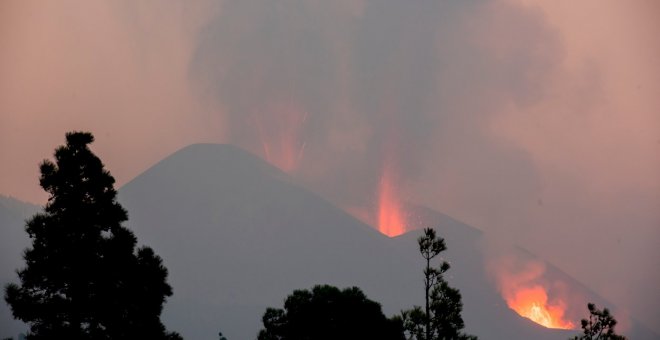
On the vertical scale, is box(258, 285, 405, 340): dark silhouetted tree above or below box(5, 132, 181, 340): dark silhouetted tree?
above

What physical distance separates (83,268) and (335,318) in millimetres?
20800

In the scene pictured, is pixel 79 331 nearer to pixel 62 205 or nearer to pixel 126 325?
pixel 126 325

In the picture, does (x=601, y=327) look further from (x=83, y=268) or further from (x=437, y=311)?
(x=83, y=268)

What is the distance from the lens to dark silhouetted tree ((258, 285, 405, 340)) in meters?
40.2

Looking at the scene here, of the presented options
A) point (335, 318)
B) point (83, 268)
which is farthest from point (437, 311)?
point (83, 268)

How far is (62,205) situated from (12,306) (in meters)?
4.03

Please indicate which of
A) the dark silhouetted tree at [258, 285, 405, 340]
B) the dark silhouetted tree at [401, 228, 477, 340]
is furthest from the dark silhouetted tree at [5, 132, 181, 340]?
the dark silhouetted tree at [258, 285, 405, 340]

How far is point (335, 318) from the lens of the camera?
40.5m

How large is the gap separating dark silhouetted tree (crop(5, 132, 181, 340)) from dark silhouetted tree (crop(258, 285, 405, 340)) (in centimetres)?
1748

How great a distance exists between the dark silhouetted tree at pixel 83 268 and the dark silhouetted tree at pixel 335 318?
1748 cm

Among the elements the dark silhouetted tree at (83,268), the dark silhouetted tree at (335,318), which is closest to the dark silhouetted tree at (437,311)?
the dark silhouetted tree at (335,318)

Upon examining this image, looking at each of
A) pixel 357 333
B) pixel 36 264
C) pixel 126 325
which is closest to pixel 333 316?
pixel 357 333

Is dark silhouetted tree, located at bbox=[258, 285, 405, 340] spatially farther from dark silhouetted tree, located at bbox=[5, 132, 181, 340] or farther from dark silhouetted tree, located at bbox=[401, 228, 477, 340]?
dark silhouetted tree, located at bbox=[5, 132, 181, 340]

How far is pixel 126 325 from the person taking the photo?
23328 millimetres
